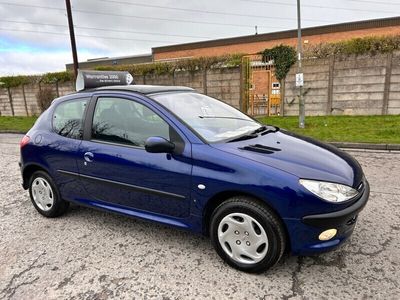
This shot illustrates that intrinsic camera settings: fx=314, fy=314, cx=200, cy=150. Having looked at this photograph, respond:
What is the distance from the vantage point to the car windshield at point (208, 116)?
2.95 metres

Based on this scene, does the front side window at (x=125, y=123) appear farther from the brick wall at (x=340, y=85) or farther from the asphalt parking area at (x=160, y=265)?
the brick wall at (x=340, y=85)

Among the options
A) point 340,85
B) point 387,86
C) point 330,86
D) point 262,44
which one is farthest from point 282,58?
point 262,44

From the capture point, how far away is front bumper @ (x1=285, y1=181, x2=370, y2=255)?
231 cm

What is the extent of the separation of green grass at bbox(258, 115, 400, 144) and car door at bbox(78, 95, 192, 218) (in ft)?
18.7

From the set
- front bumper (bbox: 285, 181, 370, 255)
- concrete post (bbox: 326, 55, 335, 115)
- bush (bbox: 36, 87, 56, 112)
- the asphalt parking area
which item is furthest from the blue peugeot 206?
bush (bbox: 36, 87, 56, 112)

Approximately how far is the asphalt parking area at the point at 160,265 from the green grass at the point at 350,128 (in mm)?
3973

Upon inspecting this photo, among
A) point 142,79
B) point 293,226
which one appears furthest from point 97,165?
point 142,79

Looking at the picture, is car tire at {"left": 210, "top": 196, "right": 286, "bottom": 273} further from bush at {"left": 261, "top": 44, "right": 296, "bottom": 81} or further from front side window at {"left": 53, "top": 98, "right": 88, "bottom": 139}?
bush at {"left": 261, "top": 44, "right": 296, "bottom": 81}

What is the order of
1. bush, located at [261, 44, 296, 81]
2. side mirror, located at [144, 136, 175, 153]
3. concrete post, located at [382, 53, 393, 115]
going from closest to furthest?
1. side mirror, located at [144, 136, 175, 153]
2. concrete post, located at [382, 53, 393, 115]
3. bush, located at [261, 44, 296, 81]

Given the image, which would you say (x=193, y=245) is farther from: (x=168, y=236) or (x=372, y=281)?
(x=372, y=281)

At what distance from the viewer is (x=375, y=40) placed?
10031 millimetres

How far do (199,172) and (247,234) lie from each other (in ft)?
2.09

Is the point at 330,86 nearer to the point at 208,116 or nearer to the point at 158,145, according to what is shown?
the point at 208,116

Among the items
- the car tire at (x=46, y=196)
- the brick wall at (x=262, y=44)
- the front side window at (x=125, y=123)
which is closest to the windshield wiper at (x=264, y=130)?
the front side window at (x=125, y=123)
